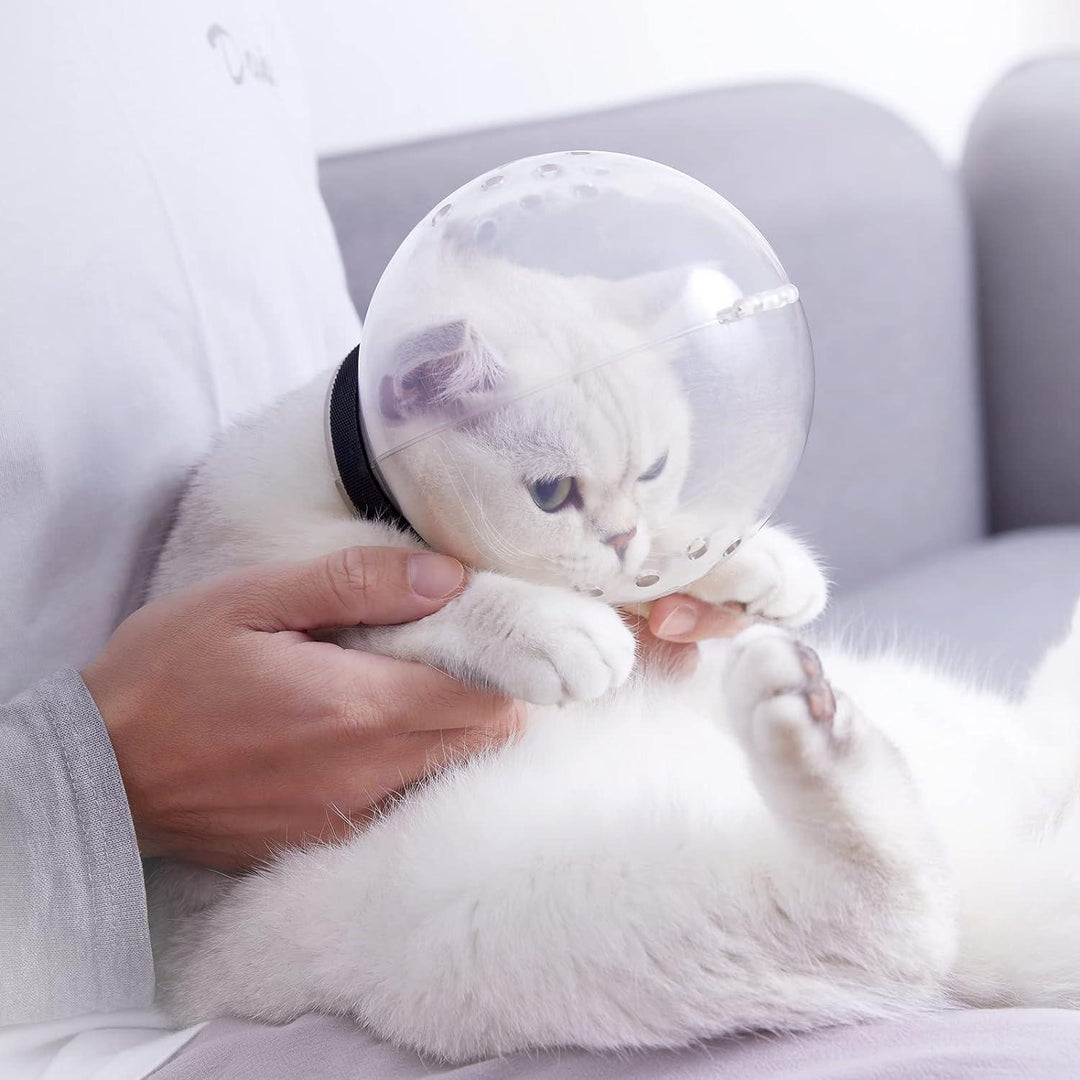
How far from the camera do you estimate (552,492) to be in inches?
29.6

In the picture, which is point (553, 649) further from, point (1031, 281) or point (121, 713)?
point (1031, 281)

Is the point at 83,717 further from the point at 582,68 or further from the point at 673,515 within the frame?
the point at 582,68

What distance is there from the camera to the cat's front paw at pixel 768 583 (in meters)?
0.96

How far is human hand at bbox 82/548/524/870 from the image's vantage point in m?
0.84

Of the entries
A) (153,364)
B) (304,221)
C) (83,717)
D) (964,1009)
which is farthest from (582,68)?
(964,1009)

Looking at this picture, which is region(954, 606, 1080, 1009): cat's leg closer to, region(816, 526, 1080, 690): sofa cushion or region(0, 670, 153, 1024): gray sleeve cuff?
region(816, 526, 1080, 690): sofa cushion

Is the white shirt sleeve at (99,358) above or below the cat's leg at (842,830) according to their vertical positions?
above

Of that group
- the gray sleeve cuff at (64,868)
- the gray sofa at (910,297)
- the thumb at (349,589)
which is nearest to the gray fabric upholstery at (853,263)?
the gray sofa at (910,297)

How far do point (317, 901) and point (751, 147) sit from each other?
1.43m

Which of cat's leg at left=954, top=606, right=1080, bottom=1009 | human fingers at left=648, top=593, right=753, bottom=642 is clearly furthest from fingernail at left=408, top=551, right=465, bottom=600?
cat's leg at left=954, top=606, right=1080, bottom=1009

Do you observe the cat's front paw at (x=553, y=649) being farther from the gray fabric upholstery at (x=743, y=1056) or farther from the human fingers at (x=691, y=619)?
the gray fabric upholstery at (x=743, y=1056)

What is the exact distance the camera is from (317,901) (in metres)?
0.83

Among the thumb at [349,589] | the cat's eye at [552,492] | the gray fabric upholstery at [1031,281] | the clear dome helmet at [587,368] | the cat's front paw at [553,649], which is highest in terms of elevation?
the clear dome helmet at [587,368]

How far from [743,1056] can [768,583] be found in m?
0.39
